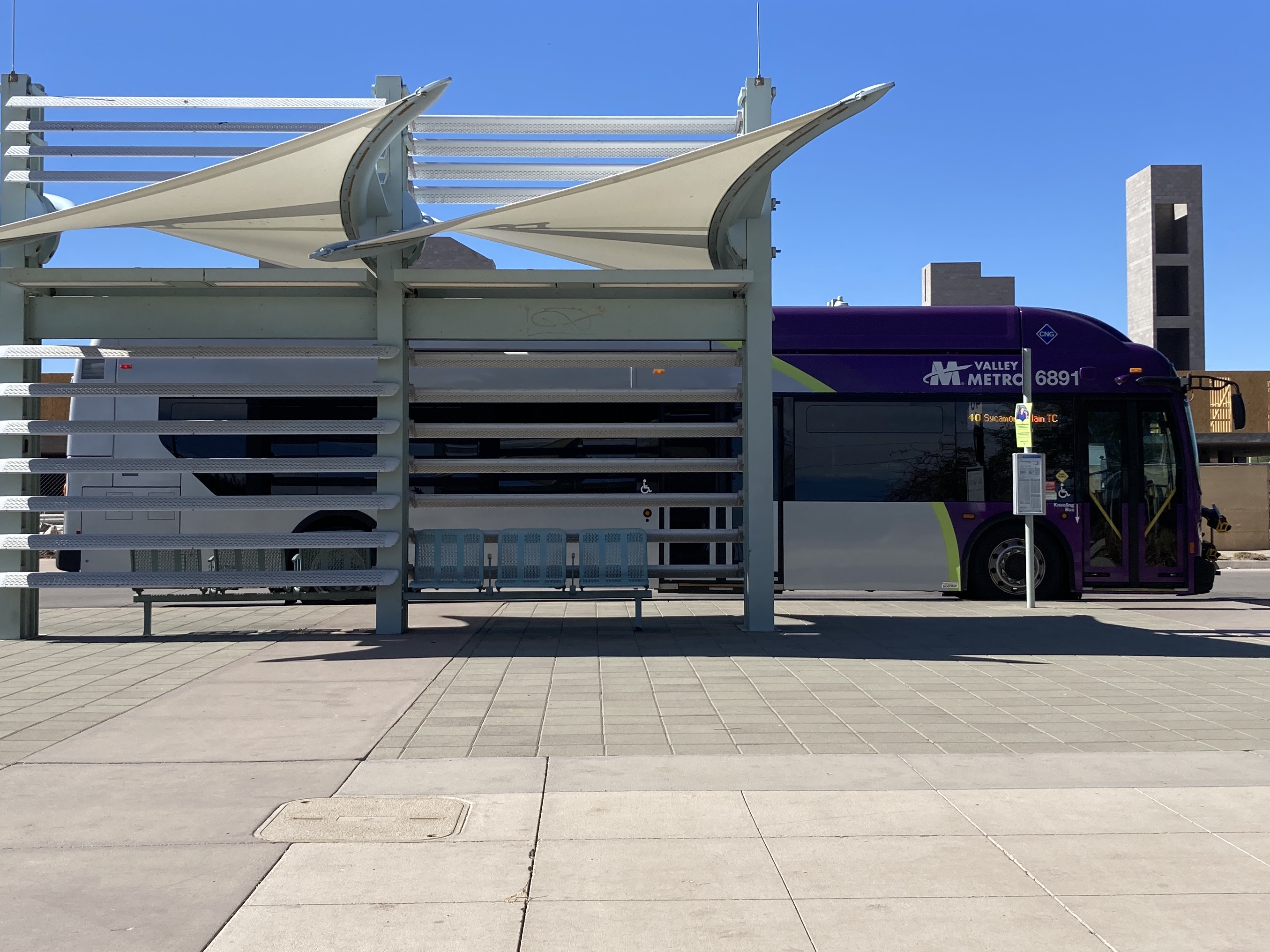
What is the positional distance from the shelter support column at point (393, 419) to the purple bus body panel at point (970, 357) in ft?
17.6

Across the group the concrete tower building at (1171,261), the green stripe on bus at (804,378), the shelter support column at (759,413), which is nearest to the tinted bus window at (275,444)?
the green stripe on bus at (804,378)

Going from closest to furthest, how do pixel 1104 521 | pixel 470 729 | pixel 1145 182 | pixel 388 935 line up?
1. pixel 388 935
2. pixel 470 729
3. pixel 1104 521
4. pixel 1145 182

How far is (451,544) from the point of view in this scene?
1095 centimetres

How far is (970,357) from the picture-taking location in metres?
14.1

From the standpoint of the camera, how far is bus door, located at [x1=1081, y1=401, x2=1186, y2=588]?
13.7m

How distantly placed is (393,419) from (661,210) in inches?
124

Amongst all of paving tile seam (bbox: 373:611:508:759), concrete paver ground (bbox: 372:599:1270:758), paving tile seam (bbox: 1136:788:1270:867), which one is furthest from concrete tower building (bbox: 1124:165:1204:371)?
paving tile seam (bbox: 1136:788:1270:867)

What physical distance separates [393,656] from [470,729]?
3136 mm

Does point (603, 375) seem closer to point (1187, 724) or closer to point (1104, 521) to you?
point (1104, 521)

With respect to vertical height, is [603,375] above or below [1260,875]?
above

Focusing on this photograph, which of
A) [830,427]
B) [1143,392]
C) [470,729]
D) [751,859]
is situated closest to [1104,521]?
[1143,392]

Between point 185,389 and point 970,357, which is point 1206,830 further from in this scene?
point 970,357

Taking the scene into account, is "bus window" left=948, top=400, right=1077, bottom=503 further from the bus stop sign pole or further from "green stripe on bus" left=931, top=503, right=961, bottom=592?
the bus stop sign pole

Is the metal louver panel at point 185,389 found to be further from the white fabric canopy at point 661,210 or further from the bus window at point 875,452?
the bus window at point 875,452
